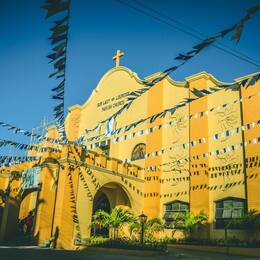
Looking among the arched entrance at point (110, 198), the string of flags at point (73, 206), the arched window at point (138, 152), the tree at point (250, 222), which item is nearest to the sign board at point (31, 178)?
the string of flags at point (73, 206)

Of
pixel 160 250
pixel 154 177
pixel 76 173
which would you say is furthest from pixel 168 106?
pixel 160 250

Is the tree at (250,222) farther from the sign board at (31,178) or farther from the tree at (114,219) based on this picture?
the sign board at (31,178)

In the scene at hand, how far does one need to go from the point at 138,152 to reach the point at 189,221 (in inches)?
263

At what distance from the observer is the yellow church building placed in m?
16.9

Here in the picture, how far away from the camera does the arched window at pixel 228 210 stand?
667 inches

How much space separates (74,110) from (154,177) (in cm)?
1035

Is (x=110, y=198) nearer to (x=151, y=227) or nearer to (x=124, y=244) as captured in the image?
(x=151, y=227)

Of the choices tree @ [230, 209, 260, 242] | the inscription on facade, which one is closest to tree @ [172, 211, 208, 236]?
tree @ [230, 209, 260, 242]

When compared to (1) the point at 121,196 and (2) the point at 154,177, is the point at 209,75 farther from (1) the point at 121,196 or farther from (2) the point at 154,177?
(1) the point at 121,196

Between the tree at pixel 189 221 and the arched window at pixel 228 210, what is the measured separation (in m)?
0.79

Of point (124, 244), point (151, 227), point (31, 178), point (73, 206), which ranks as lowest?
point (124, 244)

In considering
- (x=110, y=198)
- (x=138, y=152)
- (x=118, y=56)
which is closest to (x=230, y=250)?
(x=110, y=198)

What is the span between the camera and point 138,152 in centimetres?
2231

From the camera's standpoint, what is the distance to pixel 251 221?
50.9 feet
